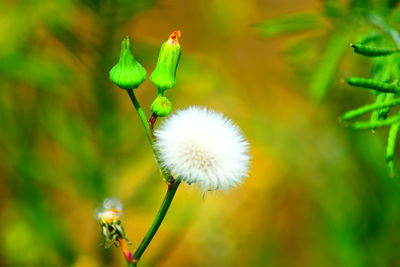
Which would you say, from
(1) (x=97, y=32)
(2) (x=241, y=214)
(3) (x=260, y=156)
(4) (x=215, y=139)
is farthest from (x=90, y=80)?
(3) (x=260, y=156)

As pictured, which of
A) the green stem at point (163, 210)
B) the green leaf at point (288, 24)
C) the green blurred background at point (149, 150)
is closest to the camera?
the green stem at point (163, 210)

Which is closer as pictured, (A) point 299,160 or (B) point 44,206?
(B) point 44,206

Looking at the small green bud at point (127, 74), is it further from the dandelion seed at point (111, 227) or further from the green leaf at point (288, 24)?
the green leaf at point (288, 24)

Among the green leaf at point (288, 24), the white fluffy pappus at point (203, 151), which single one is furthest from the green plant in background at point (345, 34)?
the white fluffy pappus at point (203, 151)

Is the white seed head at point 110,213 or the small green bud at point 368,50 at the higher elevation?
the small green bud at point 368,50

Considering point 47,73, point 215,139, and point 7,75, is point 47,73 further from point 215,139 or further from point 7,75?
point 215,139

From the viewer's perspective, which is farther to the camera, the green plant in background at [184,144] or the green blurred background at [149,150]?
the green blurred background at [149,150]

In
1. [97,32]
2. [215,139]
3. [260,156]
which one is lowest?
[260,156]
